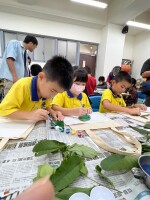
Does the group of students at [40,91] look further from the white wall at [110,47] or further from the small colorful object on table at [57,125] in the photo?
the white wall at [110,47]

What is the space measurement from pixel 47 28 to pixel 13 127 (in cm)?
417

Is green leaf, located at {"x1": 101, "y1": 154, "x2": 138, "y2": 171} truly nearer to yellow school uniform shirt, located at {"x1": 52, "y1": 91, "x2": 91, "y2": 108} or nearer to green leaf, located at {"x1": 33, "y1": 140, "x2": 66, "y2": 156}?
green leaf, located at {"x1": 33, "y1": 140, "x2": 66, "y2": 156}

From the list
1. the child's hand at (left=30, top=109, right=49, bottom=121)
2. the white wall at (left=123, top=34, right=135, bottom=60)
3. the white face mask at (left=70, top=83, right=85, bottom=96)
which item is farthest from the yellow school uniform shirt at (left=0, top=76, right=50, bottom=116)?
the white wall at (left=123, top=34, right=135, bottom=60)

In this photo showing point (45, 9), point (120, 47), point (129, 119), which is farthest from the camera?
point (120, 47)

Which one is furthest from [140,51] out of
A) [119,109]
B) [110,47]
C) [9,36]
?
[119,109]

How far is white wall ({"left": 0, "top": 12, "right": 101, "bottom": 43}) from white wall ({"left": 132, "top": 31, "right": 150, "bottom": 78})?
74.4 inches

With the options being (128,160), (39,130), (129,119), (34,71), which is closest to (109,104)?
(129,119)

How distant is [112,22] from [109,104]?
3.83 m

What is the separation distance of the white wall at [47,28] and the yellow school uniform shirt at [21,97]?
3764 millimetres

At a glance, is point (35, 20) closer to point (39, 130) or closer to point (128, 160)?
point (39, 130)

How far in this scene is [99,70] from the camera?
4793 millimetres

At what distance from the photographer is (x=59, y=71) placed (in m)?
0.82

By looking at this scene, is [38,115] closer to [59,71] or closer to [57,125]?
[57,125]

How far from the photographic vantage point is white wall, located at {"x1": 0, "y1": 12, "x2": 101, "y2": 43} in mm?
3826
